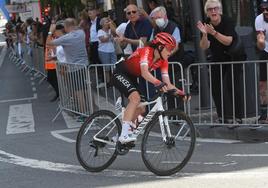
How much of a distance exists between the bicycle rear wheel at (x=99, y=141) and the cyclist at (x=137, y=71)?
0.23 m

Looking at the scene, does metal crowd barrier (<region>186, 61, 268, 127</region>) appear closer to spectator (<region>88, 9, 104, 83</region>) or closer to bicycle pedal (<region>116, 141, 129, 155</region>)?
bicycle pedal (<region>116, 141, 129, 155</region>)

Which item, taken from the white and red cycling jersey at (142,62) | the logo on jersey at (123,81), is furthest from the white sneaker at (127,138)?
the white and red cycling jersey at (142,62)

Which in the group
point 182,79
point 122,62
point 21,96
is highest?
point 122,62

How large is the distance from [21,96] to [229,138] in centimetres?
865

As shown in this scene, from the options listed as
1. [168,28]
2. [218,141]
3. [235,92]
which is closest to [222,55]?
[235,92]

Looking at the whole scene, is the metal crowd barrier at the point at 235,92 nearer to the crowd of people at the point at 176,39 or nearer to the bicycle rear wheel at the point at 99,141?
the crowd of people at the point at 176,39

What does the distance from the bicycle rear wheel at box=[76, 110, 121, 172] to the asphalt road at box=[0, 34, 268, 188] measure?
135mm

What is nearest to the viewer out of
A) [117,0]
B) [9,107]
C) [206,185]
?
[206,185]

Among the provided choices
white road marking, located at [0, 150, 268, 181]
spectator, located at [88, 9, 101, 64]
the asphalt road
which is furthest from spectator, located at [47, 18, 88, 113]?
spectator, located at [88, 9, 101, 64]

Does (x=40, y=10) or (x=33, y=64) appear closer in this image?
(x=33, y=64)

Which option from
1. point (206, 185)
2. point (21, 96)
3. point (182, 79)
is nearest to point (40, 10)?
point (21, 96)

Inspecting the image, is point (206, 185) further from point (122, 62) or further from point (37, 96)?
point (37, 96)

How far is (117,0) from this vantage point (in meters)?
21.5

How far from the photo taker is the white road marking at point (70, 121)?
10.6 meters
